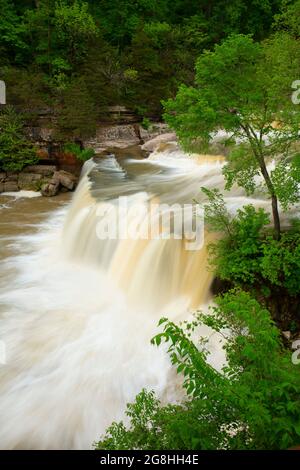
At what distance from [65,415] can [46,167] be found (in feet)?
49.2

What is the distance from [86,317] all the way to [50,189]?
10.2m

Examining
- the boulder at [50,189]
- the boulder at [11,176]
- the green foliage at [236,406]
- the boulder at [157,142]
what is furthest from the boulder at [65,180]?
the green foliage at [236,406]

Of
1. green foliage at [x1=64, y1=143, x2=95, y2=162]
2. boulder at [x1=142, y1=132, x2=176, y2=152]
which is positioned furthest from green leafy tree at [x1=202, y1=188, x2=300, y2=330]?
boulder at [x1=142, y1=132, x2=176, y2=152]

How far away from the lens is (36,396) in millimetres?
5957

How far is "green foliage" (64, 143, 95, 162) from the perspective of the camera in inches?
739

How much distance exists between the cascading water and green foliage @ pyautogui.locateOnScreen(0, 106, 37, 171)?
6879 millimetres

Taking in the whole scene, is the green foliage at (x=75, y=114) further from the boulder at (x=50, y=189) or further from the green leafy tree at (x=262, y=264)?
the green leafy tree at (x=262, y=264)

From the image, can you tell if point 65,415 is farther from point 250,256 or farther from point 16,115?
point 16,115

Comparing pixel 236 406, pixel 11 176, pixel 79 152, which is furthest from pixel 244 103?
pixel 11 176

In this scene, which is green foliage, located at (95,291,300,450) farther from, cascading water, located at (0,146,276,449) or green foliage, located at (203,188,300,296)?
green foliage, located at (203,188,300,296)

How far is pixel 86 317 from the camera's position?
8.10 m

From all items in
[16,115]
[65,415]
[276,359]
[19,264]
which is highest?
[16,115]

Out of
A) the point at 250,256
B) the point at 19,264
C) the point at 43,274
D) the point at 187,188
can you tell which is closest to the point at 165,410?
the point at 250,256

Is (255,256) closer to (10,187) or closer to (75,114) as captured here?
(10,187)
